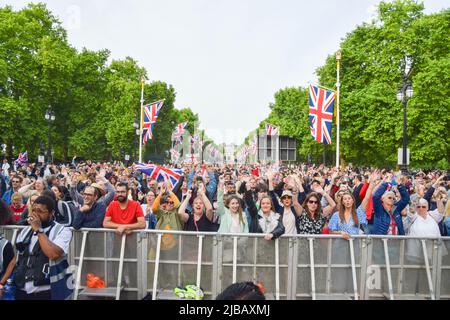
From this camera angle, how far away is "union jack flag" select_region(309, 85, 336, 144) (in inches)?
793

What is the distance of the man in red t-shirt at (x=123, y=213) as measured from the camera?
6352mm

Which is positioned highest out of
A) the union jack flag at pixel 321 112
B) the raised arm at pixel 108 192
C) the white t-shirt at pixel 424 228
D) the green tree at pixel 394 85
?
the green tree at pixel 394 85

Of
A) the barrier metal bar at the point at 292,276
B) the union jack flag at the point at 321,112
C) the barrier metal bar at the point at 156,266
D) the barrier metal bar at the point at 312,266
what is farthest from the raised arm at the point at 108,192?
the union jack flag at the point at 321,112

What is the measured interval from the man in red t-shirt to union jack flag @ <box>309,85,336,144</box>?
14615 mm

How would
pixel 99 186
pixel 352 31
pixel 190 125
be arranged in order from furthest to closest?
pixel 190 125
pixel 352 31
pixel 99 186

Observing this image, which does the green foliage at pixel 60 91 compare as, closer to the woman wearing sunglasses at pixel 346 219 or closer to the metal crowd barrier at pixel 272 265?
the metal crowd barrier at pixel 272 265

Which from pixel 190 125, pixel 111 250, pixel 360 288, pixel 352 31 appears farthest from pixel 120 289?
pixel 190 125

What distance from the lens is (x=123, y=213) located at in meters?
6.54

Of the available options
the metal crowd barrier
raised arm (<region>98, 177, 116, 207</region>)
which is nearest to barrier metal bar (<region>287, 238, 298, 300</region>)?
the metal crowd barrier

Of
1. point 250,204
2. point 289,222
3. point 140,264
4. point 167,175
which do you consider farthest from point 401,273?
point 167,175

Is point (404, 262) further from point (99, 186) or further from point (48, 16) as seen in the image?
point (48, 16)

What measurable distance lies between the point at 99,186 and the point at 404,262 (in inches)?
196

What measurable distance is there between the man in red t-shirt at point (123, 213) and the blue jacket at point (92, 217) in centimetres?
20
